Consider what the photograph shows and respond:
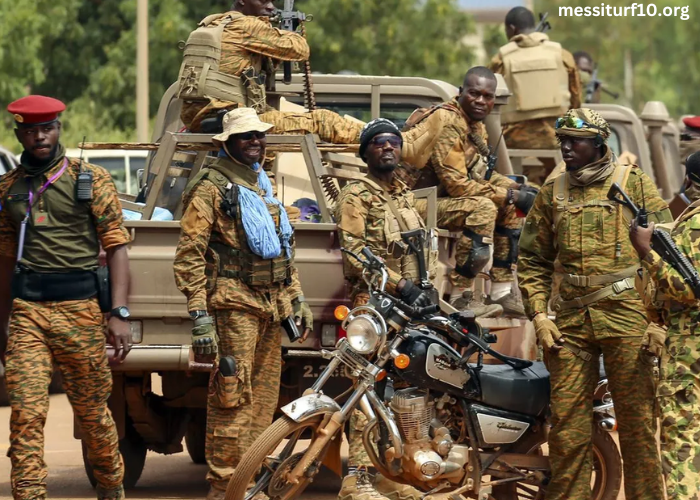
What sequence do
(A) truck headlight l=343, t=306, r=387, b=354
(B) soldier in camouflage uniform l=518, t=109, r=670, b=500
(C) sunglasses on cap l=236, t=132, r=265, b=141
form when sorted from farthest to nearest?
(C) sunglasses on cap l=236, t=132, r=265, b=141
(B) soldier in camouflage uniform l=518, t=109, r=670, b=500
(A) truck headlight l=343, t=306, r=387, b=354

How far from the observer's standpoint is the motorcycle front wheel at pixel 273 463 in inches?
291

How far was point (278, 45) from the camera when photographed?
9.85 metres

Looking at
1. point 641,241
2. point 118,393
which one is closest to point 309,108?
point 118,393

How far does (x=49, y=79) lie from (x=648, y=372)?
19.5 m

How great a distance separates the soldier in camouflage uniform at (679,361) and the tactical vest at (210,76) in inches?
121

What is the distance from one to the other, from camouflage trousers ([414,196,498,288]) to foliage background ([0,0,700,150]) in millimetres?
13481

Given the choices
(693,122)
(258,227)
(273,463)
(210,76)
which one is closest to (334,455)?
(273,463)

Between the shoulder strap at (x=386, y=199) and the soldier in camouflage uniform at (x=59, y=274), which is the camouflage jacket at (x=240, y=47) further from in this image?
the soldier in camouflage uniform at (x=59, y=274)

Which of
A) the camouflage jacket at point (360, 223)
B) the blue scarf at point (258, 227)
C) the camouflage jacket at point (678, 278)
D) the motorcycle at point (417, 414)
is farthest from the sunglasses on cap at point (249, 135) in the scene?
the camouflage jacket at point (678, 278)

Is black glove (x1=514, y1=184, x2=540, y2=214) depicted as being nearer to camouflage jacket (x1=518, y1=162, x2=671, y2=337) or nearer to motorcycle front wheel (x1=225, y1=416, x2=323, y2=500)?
camouflage jacket (x1=518, y1=162, x2=671, y2=337)

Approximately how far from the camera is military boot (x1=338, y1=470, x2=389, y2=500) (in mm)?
7809

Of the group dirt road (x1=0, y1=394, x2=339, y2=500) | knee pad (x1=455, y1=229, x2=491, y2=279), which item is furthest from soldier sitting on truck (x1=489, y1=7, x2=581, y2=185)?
dirt road (x1=0, y1=394, x2=339, y2=500)

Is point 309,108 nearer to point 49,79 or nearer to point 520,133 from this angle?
point 520,133

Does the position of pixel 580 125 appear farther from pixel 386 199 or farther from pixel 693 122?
pixel 693 122
